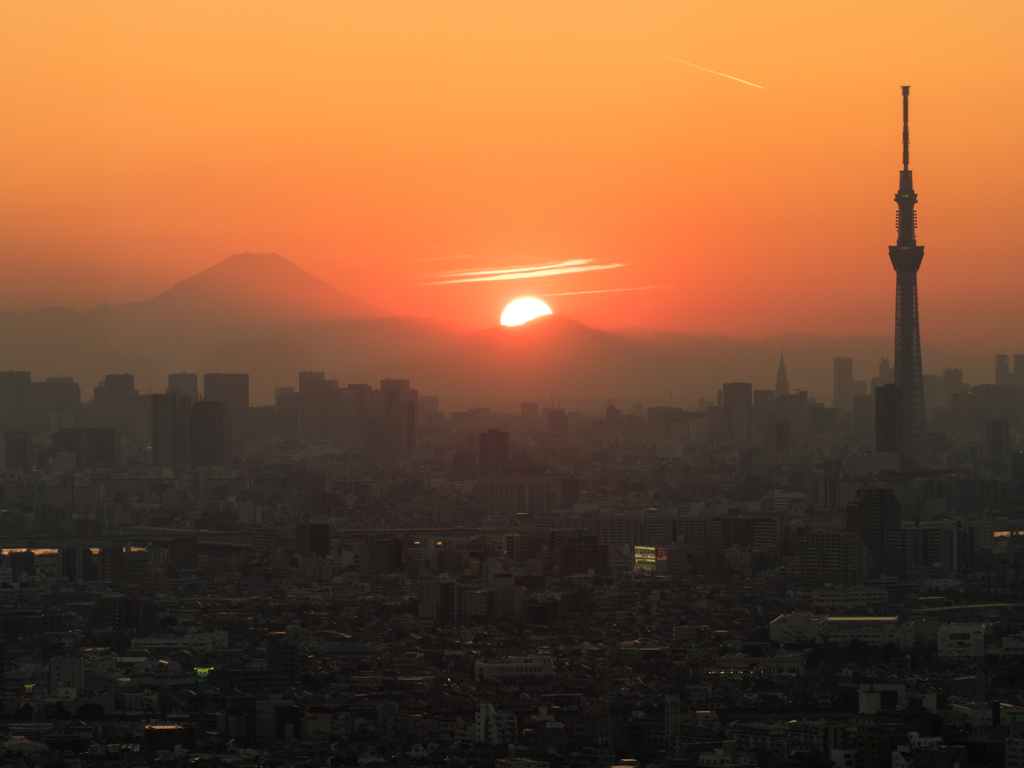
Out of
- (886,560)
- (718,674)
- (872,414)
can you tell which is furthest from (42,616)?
(872,414)

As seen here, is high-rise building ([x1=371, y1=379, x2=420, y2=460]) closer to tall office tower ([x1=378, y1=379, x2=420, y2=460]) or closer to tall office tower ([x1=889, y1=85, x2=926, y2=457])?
tall office tower ([x1=378, y1=379, x2=420, y2=460])

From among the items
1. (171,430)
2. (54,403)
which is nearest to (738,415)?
(171,430)

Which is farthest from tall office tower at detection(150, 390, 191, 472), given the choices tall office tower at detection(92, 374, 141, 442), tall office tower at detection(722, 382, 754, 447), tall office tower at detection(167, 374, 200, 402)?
tall office tower at detection(722, 382, 754, 447)

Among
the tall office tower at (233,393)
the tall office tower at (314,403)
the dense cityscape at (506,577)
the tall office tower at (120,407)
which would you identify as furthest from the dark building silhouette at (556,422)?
the tall office tower at (120,407)

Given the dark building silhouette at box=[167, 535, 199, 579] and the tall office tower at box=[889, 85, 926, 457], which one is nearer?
the dark building silhouette at box=[167, 535, 199, 579]

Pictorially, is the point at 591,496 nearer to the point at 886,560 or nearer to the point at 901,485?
the point at 901,485

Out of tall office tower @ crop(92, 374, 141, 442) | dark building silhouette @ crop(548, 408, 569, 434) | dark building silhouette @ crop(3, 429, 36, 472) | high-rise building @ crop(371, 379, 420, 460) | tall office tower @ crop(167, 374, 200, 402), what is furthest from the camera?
dark building silhouette @ crop(548, 408, 569, 434)
